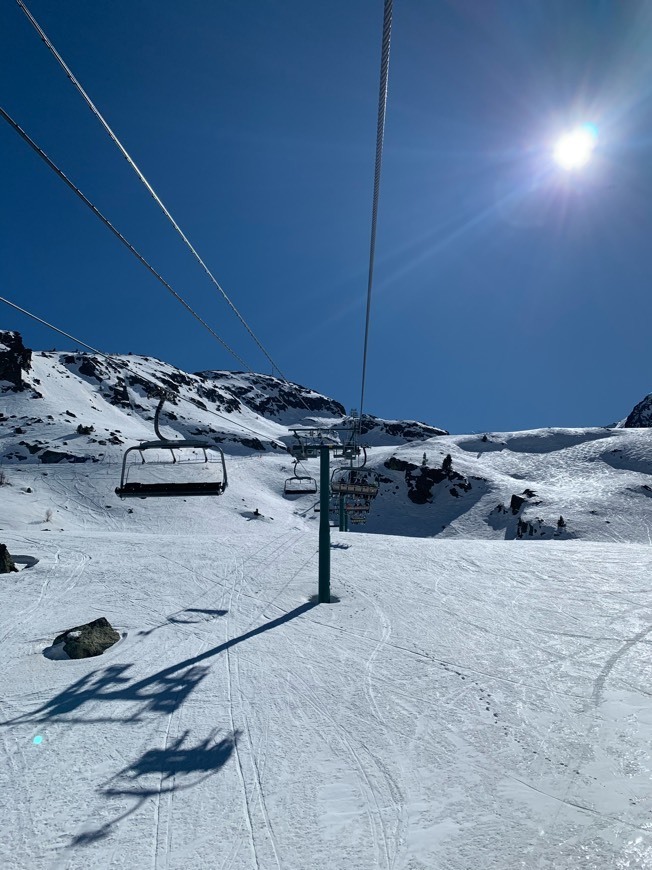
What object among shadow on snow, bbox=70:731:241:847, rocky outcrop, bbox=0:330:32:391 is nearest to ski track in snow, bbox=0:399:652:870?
shadow on snow, bbox=70:731:241:847

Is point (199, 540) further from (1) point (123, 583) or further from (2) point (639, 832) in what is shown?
(2) point (639, 832)

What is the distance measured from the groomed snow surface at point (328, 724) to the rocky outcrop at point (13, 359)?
223 feet

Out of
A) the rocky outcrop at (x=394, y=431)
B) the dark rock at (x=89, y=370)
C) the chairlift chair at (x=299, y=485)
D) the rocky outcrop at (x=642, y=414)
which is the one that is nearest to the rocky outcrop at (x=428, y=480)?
the chairlift chair at (x=299, y=485)

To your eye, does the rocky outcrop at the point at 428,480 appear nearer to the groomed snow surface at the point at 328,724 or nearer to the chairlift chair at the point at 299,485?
the chairlift chair at the point at 299,485

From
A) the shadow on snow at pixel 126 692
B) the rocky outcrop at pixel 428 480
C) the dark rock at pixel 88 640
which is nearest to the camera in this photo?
the shadow on snow at pixel 126 692

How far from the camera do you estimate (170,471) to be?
4862cm

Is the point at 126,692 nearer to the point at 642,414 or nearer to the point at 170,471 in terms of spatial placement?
the point at 170,471

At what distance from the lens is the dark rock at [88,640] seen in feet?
31.7

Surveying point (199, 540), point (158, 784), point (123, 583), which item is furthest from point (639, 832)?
point (199, 540)

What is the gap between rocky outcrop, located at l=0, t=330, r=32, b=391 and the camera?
71.7 m

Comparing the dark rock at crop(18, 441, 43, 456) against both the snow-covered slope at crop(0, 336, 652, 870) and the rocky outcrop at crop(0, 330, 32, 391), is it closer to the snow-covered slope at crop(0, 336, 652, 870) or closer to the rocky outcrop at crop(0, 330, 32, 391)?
the rocky outcrop at crop(0, 330, 32, 391)

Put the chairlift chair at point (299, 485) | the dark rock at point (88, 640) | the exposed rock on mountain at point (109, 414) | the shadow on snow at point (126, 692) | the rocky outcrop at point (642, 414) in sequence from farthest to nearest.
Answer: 1. the rocky outcrop at point (642, 414)
2. the exposed rock on mountain at point (109, 414)
3. the chairlift chair at point (299, 485)
4. the dark rock at point (88, 640)
5. the shadow on snow at point (126, 692)

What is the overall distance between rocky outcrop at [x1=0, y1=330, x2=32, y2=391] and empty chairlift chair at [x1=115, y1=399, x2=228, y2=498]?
2885 centimetres

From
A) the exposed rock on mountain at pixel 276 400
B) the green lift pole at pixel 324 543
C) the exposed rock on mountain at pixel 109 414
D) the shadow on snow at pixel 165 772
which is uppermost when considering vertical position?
the exposed rock on mountain at pixel 276 400
